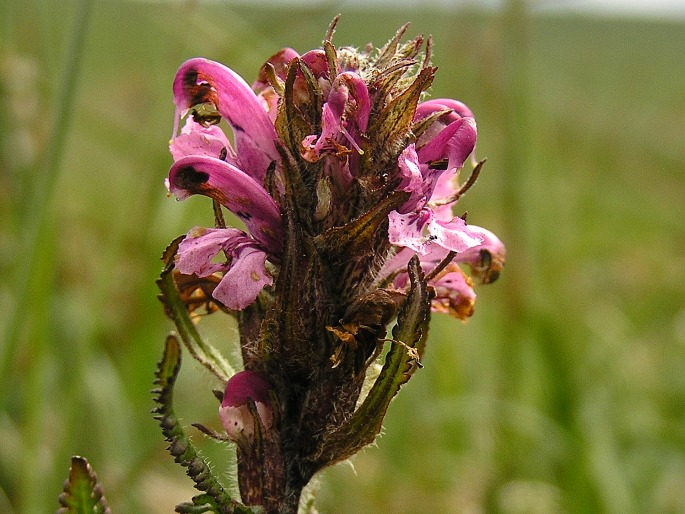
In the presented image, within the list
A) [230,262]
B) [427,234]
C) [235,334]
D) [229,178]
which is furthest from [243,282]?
[235,334]

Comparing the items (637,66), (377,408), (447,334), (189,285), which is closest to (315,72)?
(189,285)

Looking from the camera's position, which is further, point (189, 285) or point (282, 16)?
point (282, 16)

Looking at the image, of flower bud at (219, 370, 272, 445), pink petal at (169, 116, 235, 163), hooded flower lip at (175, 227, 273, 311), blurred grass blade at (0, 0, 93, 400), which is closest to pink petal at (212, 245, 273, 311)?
hooded flower lip at (175, 227, 273, 311)

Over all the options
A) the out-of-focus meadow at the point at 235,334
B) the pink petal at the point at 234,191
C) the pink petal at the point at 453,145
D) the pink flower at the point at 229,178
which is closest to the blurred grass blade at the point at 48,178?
the out-of-focus meadow at the point at 235,334

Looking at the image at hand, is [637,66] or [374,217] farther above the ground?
[637,66]


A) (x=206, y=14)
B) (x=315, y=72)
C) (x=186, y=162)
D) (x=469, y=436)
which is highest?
(x=206, y=14)

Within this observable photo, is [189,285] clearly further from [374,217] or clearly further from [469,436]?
[469,436]

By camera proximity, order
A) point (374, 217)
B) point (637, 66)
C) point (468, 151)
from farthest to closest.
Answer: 1. point (637, 66)
2. point (468, 151)
3. point (374, 217)
